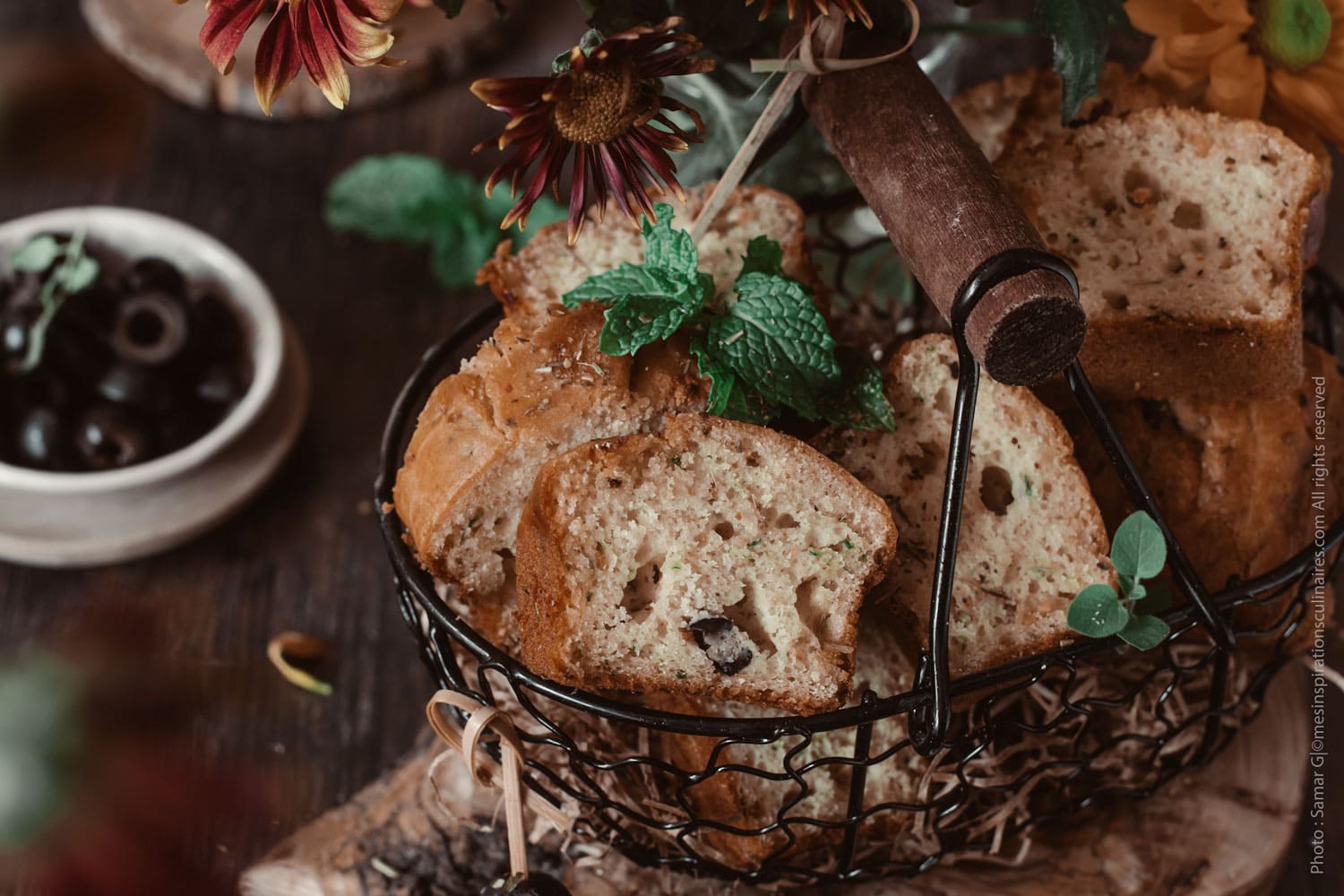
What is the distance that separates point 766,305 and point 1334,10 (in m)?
0.80

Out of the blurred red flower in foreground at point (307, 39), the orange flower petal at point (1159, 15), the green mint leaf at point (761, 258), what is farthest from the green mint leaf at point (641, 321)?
the orange flower petal at point (1159, 15)

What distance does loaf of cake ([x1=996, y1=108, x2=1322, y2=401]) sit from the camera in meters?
1.41

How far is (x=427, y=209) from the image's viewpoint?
2.40 m

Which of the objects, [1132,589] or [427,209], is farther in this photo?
[427,209]

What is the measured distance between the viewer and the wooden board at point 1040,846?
1.60 metres

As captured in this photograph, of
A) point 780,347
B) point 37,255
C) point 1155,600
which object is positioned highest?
point 780,347

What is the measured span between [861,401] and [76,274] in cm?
143

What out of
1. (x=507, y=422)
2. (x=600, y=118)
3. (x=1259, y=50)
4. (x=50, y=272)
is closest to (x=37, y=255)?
→ (x=50, y=272)

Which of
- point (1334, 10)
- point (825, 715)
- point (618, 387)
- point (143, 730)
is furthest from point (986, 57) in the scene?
point (143, 730)

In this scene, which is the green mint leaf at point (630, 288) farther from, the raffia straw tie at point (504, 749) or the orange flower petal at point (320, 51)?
the raffia straw tie at point (504, 749)

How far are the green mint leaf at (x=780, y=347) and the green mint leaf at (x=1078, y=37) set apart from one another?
411mm

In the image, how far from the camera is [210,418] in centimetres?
219

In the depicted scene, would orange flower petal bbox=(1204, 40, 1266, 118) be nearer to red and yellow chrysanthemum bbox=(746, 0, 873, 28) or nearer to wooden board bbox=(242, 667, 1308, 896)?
red and yellow chrysanthemum bbox=(746, 0, 873, 28)

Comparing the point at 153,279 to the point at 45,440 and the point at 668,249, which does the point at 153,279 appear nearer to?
the point at 45,440
